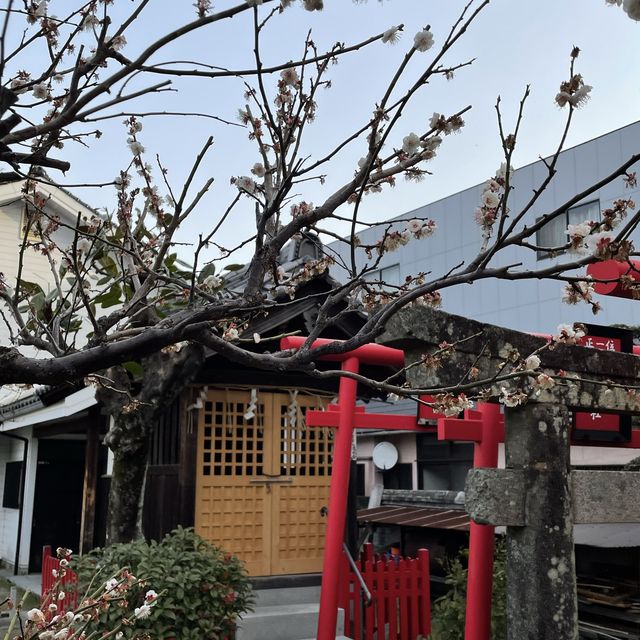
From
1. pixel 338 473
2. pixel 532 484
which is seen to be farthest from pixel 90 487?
pixel 532 484

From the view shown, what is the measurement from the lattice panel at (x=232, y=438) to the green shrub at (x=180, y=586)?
8.50 feet

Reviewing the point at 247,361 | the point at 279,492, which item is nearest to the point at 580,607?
the point at 279,492

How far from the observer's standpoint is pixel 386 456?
20.2 m

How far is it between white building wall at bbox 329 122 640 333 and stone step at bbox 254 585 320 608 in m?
7.53

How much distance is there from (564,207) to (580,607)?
Result: 8.65m

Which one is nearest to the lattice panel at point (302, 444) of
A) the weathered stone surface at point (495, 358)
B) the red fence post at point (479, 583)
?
the red fence post at point (479, 583)

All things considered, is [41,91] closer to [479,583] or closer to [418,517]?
[479,583]

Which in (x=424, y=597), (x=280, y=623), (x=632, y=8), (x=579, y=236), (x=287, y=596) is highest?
(x=632, y=8)

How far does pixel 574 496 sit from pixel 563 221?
1615cm

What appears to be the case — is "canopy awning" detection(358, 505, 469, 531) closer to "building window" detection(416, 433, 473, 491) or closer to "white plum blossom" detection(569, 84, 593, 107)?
"building window" detection(416, 433, 473, 491)

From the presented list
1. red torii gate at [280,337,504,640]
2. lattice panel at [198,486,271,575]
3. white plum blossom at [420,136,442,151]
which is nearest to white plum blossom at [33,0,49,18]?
white plum blossom at [420,136,442,151]

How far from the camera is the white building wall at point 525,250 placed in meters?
17.8

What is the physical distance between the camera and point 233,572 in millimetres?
7301

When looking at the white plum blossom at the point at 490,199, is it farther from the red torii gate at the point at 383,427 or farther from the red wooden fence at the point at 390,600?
the red wooden fence at the point at 390,600
